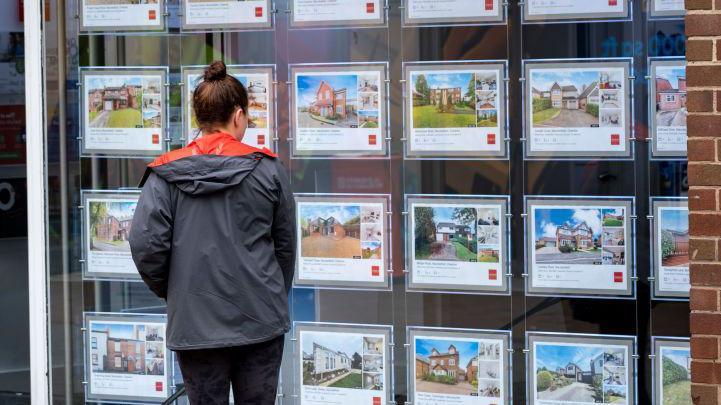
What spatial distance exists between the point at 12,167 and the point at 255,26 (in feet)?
5.57

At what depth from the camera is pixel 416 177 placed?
548 centimetres

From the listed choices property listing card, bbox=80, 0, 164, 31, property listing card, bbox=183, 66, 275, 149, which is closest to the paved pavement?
property listing card, bbox=183, 66, 275, 149

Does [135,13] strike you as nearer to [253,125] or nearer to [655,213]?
[253,125]

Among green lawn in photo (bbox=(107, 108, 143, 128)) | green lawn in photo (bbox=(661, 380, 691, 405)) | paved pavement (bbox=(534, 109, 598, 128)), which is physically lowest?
green lawn in photo (bbox=(661, 380, 691, 405))

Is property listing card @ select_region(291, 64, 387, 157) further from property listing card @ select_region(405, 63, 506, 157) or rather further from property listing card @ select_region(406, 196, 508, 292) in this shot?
property listing card @ select_region(406, 196, 508, 292)

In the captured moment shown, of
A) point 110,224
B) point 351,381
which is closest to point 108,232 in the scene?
point 110,224

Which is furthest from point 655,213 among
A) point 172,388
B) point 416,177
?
point 172,388

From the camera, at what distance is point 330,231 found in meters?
Result: 5.62

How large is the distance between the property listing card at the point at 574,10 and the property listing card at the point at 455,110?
1.00ft

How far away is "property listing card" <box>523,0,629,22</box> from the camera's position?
5.18 metres

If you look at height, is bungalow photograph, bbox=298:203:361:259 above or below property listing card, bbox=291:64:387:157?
below

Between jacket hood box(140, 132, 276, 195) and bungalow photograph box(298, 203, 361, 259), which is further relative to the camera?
bungalow photograph box(298, 203, 361, 259)

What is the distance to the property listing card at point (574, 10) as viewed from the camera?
204 inches

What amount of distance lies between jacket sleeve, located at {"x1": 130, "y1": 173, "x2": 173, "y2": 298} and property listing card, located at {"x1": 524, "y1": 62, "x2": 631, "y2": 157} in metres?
1.96
